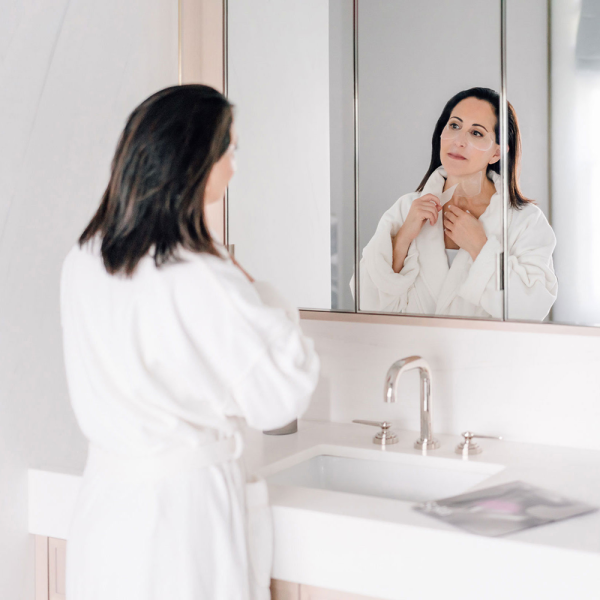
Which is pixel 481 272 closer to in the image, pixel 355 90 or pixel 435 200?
pixel 435 200

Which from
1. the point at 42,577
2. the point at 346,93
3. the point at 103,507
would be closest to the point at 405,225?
the point at 346,93

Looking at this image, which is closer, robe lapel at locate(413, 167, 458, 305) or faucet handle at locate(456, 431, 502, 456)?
faucet handle at locate(456, 431, 502, 456)

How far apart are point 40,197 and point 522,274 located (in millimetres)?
928

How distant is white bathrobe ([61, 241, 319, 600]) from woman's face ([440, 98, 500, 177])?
2.29 ft

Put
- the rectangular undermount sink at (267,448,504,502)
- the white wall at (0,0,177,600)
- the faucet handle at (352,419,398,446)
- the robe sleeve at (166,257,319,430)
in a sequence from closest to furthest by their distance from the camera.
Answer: the robe sleeve at (166,257,319,430), the white wall at (0,0,177,600), the rectangular undermount sink at (267,448,504,502), the faucet handle at (352,419,398,446)

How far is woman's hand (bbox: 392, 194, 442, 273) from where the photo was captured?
1.63 metres

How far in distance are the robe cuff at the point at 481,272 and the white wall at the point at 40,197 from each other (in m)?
0.77

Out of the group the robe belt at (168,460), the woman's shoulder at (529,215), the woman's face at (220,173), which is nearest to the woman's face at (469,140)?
the woman's shoulder at (529,215)

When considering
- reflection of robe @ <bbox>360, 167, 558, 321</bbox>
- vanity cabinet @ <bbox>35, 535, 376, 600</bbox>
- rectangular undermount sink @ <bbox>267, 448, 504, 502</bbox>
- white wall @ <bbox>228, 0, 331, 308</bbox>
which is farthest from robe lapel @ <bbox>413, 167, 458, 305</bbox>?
vanity cabinet @ <bbox>35, 535, 376, 600</bbox>

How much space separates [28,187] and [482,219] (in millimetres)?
871

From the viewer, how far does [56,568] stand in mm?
1437

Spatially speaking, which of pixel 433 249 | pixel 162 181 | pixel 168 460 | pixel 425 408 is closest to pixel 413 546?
pixel 168 460

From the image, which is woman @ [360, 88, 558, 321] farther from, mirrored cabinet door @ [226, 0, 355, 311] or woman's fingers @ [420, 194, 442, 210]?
mirrored cabinet door @ [226, 0, 355, 311]

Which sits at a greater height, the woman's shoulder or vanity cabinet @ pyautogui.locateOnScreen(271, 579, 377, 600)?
the woman's shoulder
